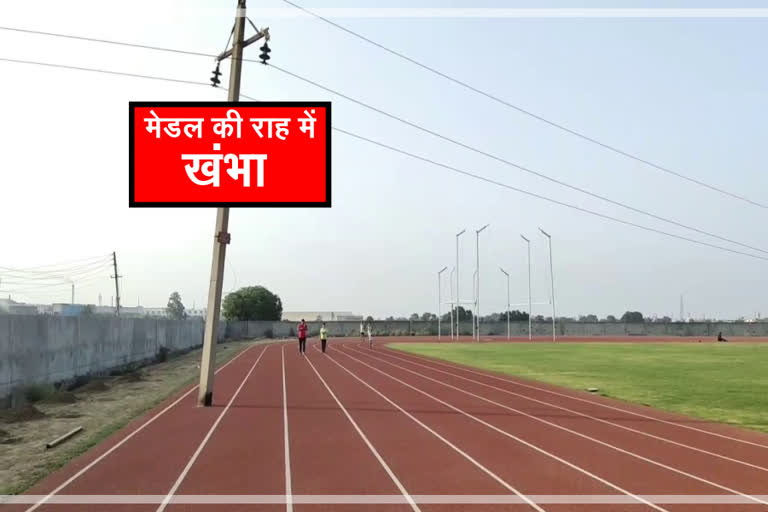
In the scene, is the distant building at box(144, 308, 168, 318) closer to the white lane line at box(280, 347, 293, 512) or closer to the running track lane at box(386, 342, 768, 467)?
the running track lane at box(386, 342, 768, 467)

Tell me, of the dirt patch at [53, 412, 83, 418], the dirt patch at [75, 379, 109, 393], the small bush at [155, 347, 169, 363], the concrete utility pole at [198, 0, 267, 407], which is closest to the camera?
the dirt patch at [53, 412, 83, 418]

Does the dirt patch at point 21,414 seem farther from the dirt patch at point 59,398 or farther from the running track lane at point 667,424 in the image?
the running track lane at point 667,424

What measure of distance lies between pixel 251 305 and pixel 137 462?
9080 centimetres

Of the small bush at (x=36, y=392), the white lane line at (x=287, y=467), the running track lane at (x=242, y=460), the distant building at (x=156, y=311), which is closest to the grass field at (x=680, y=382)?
the white lane line at (x=287, y=467)

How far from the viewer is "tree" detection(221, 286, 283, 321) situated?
9744cm

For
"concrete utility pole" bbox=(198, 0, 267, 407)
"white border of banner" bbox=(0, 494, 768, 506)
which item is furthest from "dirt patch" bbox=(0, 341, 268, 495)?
"concrete utility pole" bbox=(198, 0, 267, 407)

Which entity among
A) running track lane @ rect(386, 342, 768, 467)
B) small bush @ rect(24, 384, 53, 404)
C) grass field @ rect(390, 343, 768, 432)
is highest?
small bush @ rect(24, 384, 53, 404)

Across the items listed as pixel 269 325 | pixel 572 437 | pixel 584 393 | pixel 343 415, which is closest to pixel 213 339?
pixel 343 415

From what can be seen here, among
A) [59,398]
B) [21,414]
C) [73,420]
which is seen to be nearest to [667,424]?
[73,420]

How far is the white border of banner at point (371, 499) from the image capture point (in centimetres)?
676

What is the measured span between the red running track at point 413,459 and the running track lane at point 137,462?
0.08 feet

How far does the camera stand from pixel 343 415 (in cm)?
1303

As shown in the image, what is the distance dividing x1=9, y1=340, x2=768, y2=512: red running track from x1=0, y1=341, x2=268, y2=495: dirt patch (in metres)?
0.39

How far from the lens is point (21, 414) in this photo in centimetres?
1262
